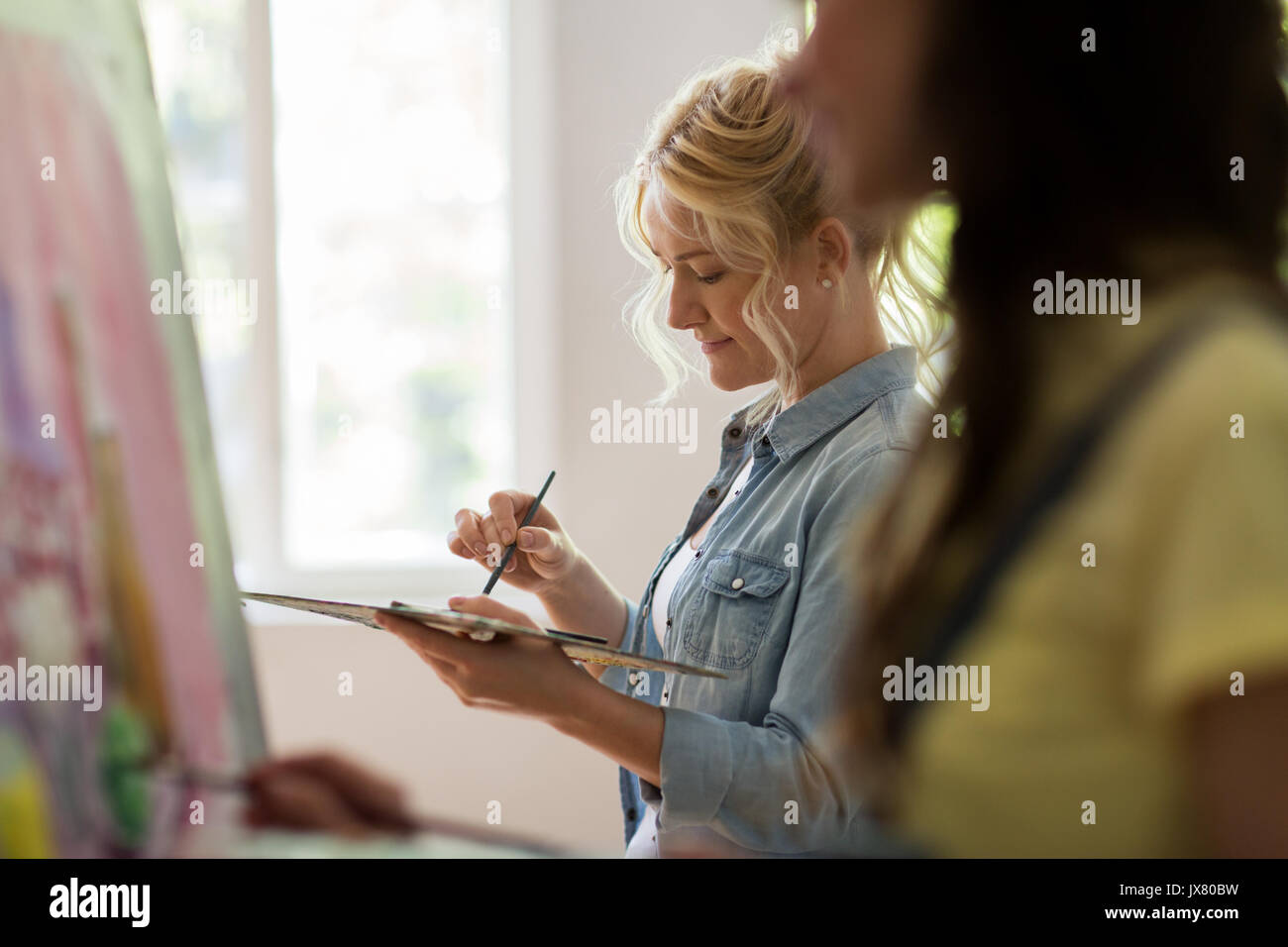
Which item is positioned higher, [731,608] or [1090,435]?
[1090,435]

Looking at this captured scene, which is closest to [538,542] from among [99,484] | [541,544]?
→ [541,544]

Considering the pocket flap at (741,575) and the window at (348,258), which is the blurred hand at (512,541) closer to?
the pocket flap at (741,575)

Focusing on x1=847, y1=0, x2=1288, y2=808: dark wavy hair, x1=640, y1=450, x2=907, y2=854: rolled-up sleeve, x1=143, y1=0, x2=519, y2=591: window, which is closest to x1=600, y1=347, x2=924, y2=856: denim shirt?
x1=640, y1=450, x2=907, y2=854: rolled-up sleeve

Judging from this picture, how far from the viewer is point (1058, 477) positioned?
1.44ft

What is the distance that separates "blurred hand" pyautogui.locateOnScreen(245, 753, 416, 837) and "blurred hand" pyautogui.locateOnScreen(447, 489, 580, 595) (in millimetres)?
367

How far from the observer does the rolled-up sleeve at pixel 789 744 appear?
63cm

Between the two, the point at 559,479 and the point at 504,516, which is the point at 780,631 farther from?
the point at 559,479

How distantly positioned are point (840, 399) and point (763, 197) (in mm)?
159

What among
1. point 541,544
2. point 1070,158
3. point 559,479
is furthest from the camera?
point 559,479

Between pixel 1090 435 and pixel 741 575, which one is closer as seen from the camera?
pixel 1090 435

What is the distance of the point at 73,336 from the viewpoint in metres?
0.98
